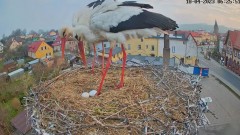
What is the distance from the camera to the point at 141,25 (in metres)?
2.91

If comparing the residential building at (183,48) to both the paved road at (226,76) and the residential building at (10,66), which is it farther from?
the residential building at (10,66)

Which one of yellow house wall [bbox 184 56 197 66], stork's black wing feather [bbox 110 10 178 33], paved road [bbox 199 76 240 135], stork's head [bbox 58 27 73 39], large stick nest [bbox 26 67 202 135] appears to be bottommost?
paved road [bbox 199 76 240 135]

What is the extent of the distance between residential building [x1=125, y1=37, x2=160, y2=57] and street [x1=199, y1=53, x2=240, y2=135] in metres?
3.07

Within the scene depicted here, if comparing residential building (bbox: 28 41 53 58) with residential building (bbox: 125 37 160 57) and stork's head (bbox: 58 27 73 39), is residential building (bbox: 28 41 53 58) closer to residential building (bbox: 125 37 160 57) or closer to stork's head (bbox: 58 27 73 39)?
residential building (bbox: 125 37 160 57)

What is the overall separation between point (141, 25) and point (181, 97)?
0.72 m

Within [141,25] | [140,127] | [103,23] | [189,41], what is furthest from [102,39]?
[189,41]

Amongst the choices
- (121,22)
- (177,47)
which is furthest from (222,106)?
(121,22)

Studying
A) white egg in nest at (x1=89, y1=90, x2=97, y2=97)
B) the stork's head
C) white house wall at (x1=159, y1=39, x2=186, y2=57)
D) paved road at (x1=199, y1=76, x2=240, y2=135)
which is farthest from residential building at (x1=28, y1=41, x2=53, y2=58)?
white egg in nest at (x1=89, y1=90, x2=97, y2=97)

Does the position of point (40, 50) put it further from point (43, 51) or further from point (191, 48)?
point (191, 48)

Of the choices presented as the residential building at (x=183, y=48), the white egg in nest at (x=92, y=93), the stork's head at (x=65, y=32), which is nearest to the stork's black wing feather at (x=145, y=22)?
the stork's head at (x=65, y=32)

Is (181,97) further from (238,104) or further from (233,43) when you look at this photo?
(233,43)

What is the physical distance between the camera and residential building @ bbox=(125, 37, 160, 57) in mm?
15802

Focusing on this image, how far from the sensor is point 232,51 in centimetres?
1617

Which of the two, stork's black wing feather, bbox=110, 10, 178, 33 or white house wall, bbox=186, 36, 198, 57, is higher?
stork's black wing feather, bbox=110, 10, 178, 33
